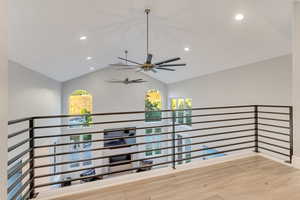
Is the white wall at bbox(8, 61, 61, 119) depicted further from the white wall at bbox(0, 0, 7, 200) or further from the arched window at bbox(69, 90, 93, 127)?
the white wall at bbox(0, 0, 7, 200)

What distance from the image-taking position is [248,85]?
5.66 metres

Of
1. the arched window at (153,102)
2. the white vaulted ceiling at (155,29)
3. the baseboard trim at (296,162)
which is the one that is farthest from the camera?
the arched window at (153,102)

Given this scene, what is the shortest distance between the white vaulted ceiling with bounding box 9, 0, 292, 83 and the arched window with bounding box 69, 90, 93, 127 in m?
3.28

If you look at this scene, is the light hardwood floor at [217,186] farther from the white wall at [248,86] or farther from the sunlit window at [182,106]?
the sunlit window at [182,106]

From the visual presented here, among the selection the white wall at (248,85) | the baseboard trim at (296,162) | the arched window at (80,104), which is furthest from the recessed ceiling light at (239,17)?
the arched window at (80,104)

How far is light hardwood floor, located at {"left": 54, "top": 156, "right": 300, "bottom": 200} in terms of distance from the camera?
1903mm

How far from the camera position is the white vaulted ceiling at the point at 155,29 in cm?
311

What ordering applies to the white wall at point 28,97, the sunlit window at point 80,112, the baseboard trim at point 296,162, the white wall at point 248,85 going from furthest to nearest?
1. the sunlit window at point 80,112
2. the white wall at point 248,85
3. the white wall at point 28,97
4. the baseboard trim at point 296,162

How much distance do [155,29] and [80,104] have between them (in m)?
6.54

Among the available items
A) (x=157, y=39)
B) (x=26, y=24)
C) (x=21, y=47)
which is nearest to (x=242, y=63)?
(x=157, y=39)

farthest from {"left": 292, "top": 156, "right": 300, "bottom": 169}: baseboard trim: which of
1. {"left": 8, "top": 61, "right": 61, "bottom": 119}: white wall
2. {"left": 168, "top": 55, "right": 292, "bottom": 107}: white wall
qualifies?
{"left": 8, "top": 61, "right": 61, "bottom": 119}: white wall

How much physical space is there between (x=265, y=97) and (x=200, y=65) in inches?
97.8

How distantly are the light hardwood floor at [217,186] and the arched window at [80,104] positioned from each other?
7.63 m

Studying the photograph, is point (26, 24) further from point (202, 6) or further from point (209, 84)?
point (209, 84)
